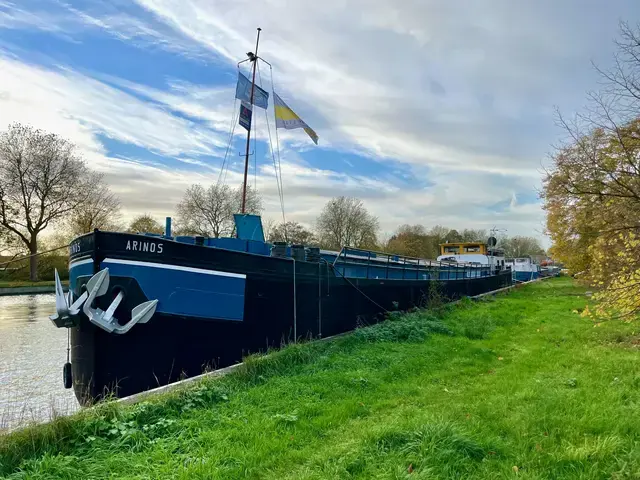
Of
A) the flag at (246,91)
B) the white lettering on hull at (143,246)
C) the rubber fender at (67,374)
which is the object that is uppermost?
the flag at (246,91)

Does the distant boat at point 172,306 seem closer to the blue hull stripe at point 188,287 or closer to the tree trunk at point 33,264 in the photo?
the blue hull stripe at point 188,287

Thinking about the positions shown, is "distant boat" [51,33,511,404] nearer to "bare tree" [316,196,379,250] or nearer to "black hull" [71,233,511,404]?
"black hull" [71,233,511,404]

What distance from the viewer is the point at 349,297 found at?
11.2 m

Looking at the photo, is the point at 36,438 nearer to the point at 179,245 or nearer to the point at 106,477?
the point at 106,477

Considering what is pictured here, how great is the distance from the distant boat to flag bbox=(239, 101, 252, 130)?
499 centimetres

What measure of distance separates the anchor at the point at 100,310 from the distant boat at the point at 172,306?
0.05ft

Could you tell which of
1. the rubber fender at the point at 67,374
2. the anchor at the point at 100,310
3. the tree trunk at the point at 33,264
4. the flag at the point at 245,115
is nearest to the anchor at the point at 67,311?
the anchor at the point at 100,310

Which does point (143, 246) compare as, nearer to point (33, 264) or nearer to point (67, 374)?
point (67, 374)

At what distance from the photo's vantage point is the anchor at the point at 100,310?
6.10 m

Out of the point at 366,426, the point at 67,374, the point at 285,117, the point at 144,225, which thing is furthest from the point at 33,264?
the point at 366,426

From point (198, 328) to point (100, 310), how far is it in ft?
5.31

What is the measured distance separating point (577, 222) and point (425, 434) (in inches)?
739

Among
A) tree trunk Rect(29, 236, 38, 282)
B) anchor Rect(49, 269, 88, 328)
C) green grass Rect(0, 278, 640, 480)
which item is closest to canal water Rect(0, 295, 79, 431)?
green grass Rect(0, 278, 640, 480)

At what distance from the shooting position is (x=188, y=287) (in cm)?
712
